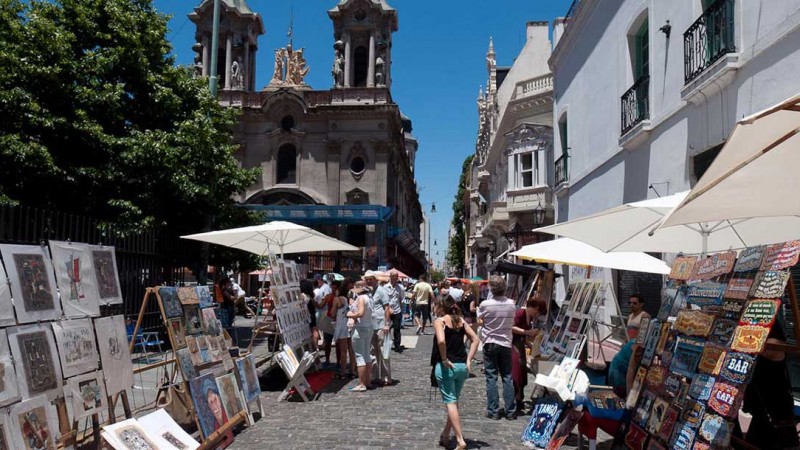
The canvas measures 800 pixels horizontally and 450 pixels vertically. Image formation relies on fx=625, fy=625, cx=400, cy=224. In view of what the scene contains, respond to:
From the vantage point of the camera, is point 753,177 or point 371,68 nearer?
point 753,177

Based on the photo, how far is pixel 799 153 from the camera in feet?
14.0

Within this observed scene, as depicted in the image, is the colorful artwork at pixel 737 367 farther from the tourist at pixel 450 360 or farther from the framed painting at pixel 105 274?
the framed painting at pixel 105 274

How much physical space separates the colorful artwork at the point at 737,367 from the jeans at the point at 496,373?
12.6ft

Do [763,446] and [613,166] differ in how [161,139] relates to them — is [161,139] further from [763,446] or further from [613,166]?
[763,446]

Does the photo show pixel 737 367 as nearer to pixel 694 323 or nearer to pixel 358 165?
pixel 694 323

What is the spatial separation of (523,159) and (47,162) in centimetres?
1879

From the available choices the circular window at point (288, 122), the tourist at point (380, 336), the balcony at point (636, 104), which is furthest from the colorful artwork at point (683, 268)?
the circular window at point (288, 122)

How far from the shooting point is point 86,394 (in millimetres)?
5207

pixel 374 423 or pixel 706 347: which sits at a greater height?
pixel 706 347

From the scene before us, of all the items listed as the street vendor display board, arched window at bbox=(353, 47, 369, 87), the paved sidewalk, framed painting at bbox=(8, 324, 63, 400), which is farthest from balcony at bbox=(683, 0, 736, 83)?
arched window at bbox=(353, 47, 369, 87)

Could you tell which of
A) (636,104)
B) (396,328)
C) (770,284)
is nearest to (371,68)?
(396,328)

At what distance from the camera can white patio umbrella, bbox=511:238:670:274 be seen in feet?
29.5

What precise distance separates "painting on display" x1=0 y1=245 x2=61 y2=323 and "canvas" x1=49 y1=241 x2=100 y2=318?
130 millimetres

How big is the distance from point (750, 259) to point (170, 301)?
558 centimetres
